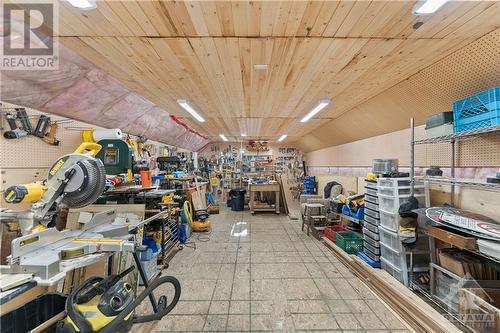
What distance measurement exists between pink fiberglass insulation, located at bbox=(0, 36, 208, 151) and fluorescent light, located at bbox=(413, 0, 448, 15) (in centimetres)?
321

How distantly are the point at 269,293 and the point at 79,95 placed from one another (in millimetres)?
3498

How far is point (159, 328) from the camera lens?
208cm

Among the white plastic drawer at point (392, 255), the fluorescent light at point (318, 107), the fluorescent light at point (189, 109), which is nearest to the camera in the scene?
the white plastic drawer at point (392, 255)

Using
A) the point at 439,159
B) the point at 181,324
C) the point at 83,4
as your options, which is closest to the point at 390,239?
the point at 439,159

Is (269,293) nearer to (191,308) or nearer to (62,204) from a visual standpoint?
(191,308)

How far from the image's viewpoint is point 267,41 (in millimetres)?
2049

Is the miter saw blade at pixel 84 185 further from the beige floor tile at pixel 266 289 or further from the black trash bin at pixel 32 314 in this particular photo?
the beige floor tile at pixel 266 289

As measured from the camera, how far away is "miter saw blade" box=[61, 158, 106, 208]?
1.50 meters

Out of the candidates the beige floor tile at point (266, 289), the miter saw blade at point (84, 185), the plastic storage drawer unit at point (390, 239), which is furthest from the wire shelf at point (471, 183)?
the miter saw blade at point (84, 185)

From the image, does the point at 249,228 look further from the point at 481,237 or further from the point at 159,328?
the point at 481,237

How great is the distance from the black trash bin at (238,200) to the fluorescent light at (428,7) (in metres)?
6.36

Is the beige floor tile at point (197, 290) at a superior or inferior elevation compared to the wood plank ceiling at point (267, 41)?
inferior

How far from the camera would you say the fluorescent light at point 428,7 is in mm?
1543

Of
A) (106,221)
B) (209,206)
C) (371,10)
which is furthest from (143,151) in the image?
(371,10)
